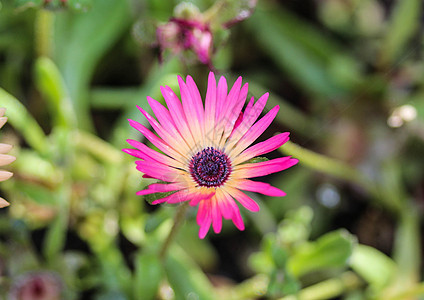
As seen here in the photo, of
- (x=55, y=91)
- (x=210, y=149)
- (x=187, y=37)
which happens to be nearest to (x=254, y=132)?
(x=210, y=149)

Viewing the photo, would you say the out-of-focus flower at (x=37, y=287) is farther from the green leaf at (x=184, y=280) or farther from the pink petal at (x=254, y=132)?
the pink petal at (x=254, y=132)

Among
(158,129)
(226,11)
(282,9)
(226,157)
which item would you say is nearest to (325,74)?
(282,9)

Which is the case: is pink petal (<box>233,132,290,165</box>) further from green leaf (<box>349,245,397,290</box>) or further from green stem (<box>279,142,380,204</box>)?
green leaf (<box>349,245,397,290</box>)

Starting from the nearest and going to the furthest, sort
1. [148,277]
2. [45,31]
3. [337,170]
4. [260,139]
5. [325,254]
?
[148,277]
[325,254]
[45,31]
[337,170]
[260,139]

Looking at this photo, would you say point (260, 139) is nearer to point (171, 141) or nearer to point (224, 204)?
point (171, 141)

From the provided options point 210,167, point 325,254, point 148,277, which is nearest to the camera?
point 210,167

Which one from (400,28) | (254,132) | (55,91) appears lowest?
(254,132)

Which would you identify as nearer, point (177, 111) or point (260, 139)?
point (177, 111)

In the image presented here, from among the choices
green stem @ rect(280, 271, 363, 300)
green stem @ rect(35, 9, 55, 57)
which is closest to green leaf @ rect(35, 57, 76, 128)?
green stem @ rect(35, 9, 55, 57)
